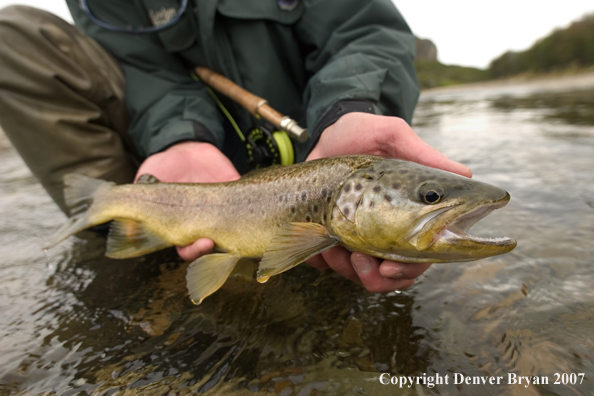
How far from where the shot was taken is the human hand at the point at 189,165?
143 inches

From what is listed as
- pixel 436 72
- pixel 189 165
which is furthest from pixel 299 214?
pixel 436 72

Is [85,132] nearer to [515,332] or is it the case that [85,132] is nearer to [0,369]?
[0,369]

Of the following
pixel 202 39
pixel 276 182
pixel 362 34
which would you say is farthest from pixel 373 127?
pixel 202 39

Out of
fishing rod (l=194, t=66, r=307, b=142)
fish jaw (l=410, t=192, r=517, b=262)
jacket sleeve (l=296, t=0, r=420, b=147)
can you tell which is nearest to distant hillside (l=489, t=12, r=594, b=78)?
jacket sleeve (l=296, t=0, r=420, b=147)

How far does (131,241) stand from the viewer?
10.2 feet

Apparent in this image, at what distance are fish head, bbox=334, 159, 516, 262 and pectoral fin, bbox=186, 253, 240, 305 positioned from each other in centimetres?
96

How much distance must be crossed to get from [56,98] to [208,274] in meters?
2.83

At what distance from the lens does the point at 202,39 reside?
3969 millimetres

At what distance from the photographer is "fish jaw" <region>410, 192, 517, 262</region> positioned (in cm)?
171

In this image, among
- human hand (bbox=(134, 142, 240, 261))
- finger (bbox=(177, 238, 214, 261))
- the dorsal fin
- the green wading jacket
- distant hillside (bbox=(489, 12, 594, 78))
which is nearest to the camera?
finger (bbox=(177, 238, 214, 261))

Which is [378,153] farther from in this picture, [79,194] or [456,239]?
[79,194]

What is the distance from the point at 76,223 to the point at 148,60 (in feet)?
7.76

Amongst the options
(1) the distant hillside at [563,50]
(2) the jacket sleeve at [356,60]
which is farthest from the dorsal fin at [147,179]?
(1) the distant hillside at [563,50]

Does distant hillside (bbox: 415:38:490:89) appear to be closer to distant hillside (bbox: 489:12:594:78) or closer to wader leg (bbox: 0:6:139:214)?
distant hillside (bbox: 489:12:594:78)
